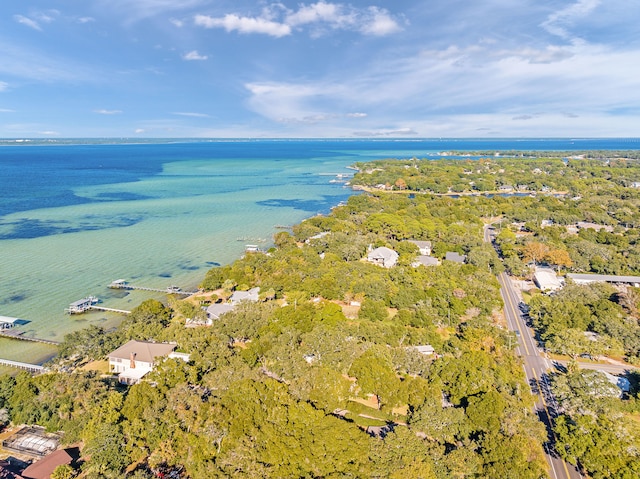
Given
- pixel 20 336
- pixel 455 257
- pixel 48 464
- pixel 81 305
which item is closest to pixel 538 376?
pixel 455 257

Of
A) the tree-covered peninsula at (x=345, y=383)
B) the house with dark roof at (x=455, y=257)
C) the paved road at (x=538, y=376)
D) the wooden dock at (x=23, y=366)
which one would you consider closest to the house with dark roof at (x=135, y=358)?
the tree-covered peninsula at (x=345, y=383)

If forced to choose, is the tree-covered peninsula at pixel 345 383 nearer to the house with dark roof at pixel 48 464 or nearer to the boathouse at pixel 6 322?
the house with dark roof at pixel 48 464

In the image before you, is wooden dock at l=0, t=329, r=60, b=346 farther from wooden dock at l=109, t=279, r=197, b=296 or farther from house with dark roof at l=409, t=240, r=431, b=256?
house with dark roof at l=409, t=240, r=431, b=256

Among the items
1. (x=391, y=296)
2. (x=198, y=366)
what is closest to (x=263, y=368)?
(x=198, y=366)

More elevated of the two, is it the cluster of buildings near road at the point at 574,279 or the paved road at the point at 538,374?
the cluster of buildings near road at the point at 574,279

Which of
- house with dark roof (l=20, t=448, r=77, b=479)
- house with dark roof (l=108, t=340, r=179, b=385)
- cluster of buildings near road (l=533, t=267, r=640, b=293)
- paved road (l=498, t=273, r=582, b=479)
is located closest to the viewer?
house with dark roof (l=20, t=448, r=77, b=479)

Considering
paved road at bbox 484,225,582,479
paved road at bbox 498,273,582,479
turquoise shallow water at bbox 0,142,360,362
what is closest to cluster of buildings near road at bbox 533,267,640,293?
paved road at bbox 484,225,582,479
